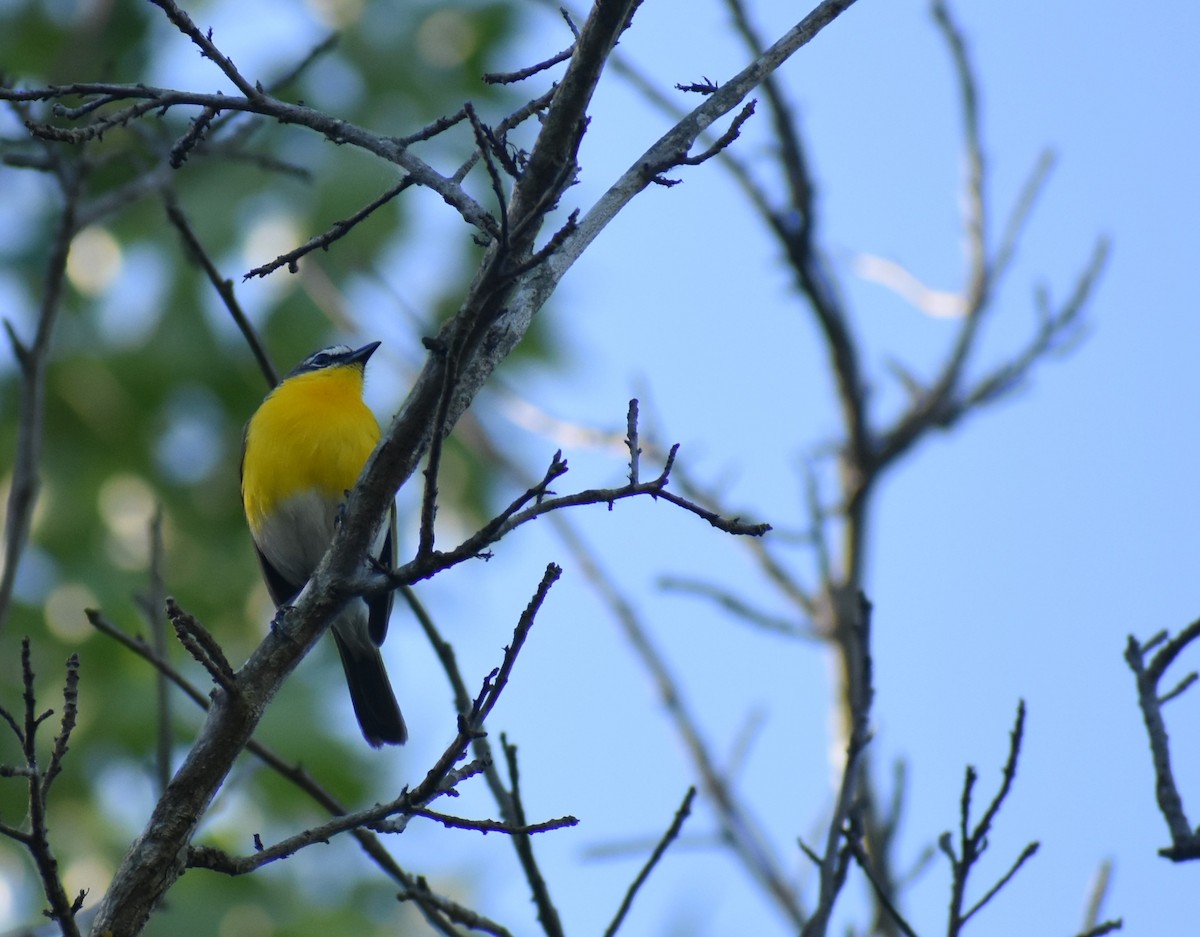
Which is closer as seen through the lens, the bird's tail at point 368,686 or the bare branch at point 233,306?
the bare branch at point 233,306

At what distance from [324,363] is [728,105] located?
4528 mm

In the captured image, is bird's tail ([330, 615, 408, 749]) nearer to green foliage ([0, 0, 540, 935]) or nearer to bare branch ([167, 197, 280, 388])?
bare branch ([167, 197, 280, 388])

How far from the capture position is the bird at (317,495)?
568 cm

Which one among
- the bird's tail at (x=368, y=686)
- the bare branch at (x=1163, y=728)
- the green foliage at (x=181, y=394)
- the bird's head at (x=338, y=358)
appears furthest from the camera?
the green foliage at (x=181, y=394)

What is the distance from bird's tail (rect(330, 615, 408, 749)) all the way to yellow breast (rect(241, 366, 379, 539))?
24.0 inches

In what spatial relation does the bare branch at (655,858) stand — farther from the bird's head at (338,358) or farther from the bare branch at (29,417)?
the bird's head at (338,358)

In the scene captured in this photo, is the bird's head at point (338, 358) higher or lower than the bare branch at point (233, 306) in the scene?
higher

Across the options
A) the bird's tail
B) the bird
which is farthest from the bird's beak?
the bird's tail

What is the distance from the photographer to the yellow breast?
570cm

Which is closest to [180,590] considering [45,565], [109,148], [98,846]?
[45,565]

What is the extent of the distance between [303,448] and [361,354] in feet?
4.14

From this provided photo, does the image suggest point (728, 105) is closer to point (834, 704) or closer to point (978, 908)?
point (978, 908)

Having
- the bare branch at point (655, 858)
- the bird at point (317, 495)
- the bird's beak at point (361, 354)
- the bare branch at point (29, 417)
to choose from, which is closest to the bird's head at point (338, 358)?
the bird's beak at point (361, 354)

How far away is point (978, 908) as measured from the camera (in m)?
2.80
